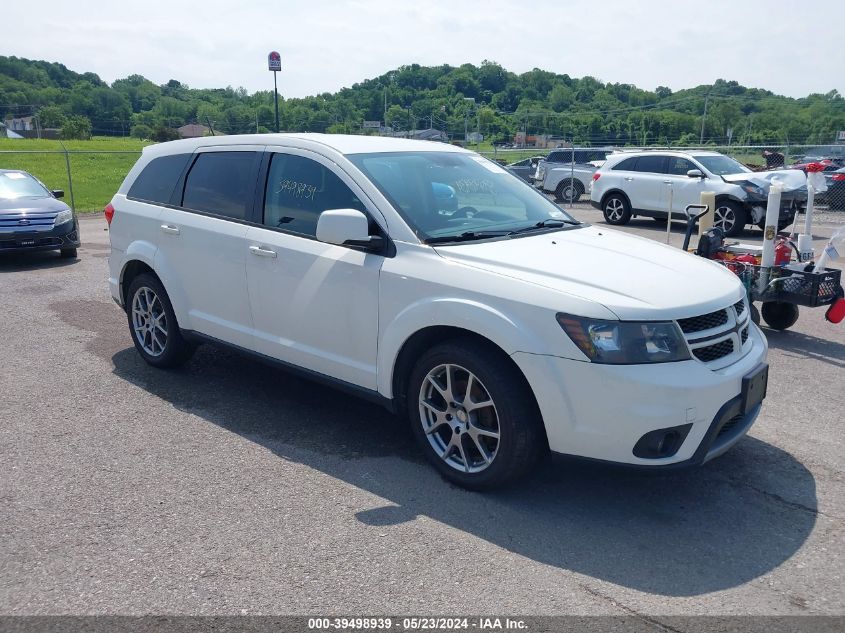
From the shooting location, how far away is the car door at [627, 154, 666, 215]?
17297mm

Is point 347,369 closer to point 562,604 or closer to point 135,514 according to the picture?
point 135,514

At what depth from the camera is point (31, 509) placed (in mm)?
3953

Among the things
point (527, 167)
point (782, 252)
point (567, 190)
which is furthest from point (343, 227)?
point (527, 167)

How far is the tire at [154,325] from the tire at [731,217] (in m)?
12.5

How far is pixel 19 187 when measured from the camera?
1291 centimetres

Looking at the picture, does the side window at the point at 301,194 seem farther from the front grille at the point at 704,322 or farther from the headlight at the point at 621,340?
the front grille at the point at 704,322

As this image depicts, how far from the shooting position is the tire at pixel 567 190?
2409 centimetres

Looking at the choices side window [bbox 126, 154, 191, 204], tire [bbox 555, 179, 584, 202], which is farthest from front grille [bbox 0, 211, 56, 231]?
tire [bbox 555, 179, 584, 202]

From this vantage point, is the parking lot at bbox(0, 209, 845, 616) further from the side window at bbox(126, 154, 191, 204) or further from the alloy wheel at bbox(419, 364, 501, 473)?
the side window at bbox(126, 154, 191, 204)

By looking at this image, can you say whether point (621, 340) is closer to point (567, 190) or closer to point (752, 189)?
point (752, 189)

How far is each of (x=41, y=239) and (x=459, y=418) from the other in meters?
9.97

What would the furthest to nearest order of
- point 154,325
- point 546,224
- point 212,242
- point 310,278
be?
point 154,325 < point 212,242 < point 546,224 < point 310,278

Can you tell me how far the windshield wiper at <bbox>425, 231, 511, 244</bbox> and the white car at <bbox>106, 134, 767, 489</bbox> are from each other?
0.5 inches

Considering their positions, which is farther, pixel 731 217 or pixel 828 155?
pixel 828 155
